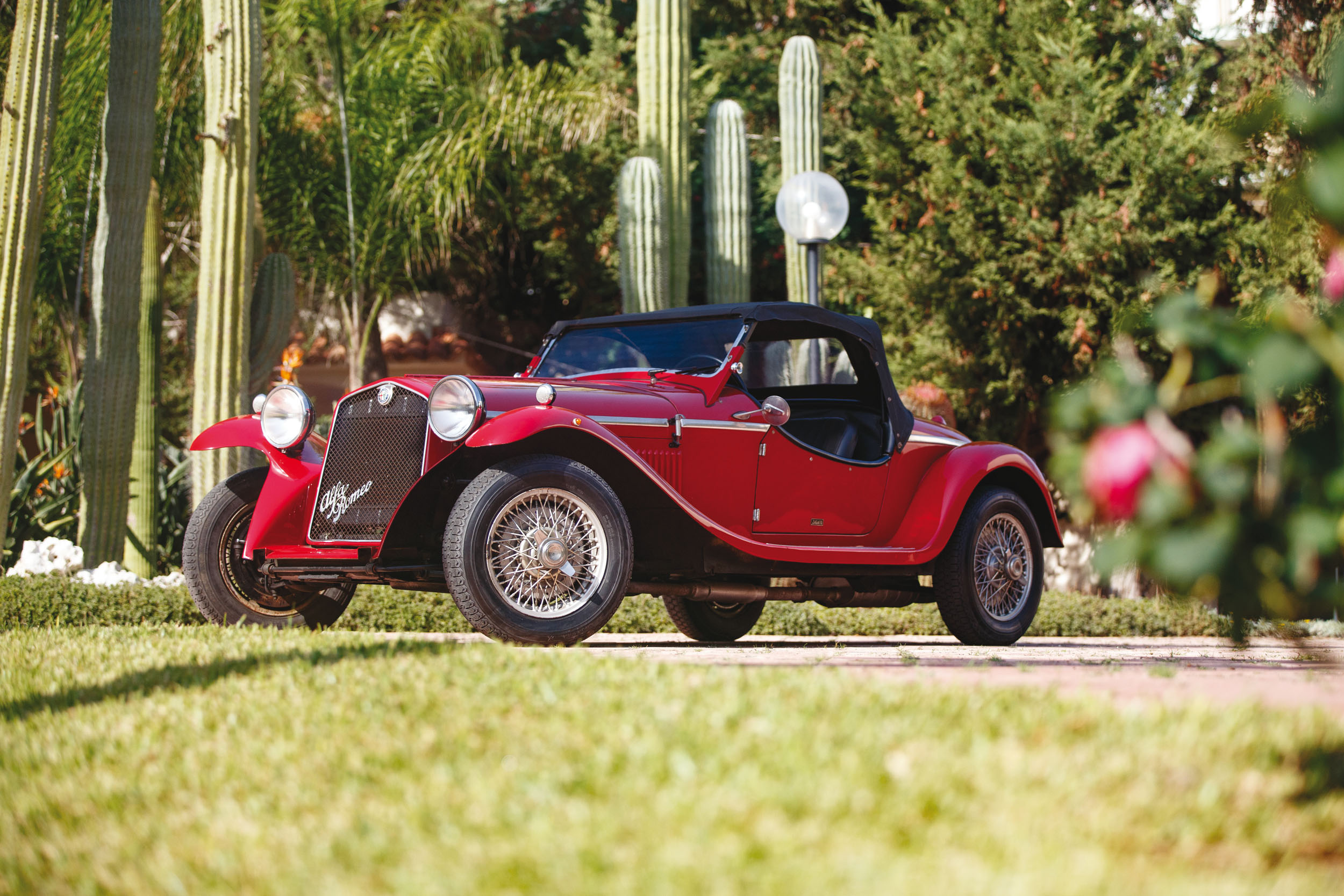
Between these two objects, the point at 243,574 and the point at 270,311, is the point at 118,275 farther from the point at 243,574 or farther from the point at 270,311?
the point at 243,574

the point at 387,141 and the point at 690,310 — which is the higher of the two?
the point at 387,141

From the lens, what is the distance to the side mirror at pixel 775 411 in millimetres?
6348

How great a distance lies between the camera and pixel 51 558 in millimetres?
9250

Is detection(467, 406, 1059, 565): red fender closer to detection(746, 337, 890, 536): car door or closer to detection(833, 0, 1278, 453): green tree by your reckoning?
Result: detection(746, 337, 890, 536): car door

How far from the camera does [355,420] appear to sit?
611 cm

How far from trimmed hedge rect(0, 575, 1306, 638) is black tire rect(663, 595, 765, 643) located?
0.84 m

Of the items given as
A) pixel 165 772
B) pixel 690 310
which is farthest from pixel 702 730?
pixel 690 310

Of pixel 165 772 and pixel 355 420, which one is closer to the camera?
pixel 165 772

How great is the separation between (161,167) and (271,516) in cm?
1054

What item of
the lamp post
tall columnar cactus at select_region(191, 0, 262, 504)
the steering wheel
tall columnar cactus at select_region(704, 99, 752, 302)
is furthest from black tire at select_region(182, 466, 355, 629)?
tall columnar cactus at select_region(704, 99, 752, 302)

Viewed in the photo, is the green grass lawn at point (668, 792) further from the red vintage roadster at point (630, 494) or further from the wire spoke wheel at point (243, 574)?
the wire spoke wheel at point (243, 574)

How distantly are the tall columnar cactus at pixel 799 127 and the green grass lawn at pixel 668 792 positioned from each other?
380 inches

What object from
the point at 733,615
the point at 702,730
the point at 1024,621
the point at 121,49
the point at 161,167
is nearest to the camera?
the point at 702,730

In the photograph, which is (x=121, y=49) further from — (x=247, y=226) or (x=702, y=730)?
(x=702, y=730)
